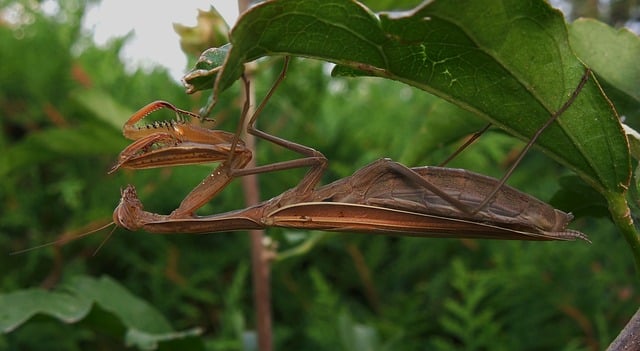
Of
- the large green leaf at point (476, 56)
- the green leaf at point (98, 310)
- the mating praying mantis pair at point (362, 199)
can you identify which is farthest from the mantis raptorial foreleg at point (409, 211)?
the green leaf at point (98, 310)

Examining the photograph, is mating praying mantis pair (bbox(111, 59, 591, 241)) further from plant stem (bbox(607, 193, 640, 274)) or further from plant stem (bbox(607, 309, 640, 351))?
plant stem (bbox(607, 309, 640, 351))

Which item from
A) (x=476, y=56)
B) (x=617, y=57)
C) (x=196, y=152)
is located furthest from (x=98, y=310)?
(x=617, y=57)

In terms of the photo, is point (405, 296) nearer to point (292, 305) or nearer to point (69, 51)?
point (292, 305)

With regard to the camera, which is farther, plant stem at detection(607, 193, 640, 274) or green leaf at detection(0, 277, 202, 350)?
green leaf at detection(0, 277, 202, 350)

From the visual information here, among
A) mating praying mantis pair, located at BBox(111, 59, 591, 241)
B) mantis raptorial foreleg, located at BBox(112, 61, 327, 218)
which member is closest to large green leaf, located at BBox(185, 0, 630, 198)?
mating praying mantis pair, located at BBox(111, 59, 591, 241)

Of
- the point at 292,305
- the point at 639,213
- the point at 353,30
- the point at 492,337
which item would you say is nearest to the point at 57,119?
the point at 292,305

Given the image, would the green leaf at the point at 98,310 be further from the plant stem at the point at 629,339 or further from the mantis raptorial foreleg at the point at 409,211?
the plant stem at the point at 629,339
